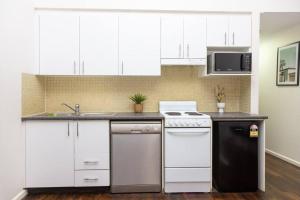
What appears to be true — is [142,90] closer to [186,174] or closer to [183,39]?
[183,39]

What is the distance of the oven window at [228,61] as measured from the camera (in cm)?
310

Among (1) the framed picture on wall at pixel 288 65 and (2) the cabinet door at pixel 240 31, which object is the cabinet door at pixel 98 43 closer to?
(2) the cabinet door at pixel 240 31

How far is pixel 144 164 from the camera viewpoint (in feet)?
9.50

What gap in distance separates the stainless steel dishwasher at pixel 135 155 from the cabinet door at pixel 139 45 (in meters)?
0.70

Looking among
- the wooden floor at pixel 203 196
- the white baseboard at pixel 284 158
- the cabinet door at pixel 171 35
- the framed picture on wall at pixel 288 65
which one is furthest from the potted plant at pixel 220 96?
the white baseboard at pixel 284 158

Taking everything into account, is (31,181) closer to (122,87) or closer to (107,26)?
(122,87)

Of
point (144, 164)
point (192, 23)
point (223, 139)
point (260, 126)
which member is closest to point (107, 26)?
point (192, 23)

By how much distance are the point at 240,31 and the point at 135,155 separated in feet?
6.59

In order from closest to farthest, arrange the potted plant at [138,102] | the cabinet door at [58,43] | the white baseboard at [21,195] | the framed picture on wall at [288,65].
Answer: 1. the white baseboard at [21,195]
2. the cabinet door at [58,43]
3. the potted plant at [138,102]
4. the framed picture on wall at [288,65]

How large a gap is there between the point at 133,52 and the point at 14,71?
1334mm

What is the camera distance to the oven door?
2.88 meters

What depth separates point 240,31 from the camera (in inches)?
127

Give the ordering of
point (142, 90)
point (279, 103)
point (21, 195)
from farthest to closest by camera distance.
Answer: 1. point (279, 103)
2. point (142, 90)
3. point (21, 195)

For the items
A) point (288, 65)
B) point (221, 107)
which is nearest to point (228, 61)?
point (221, 107)
